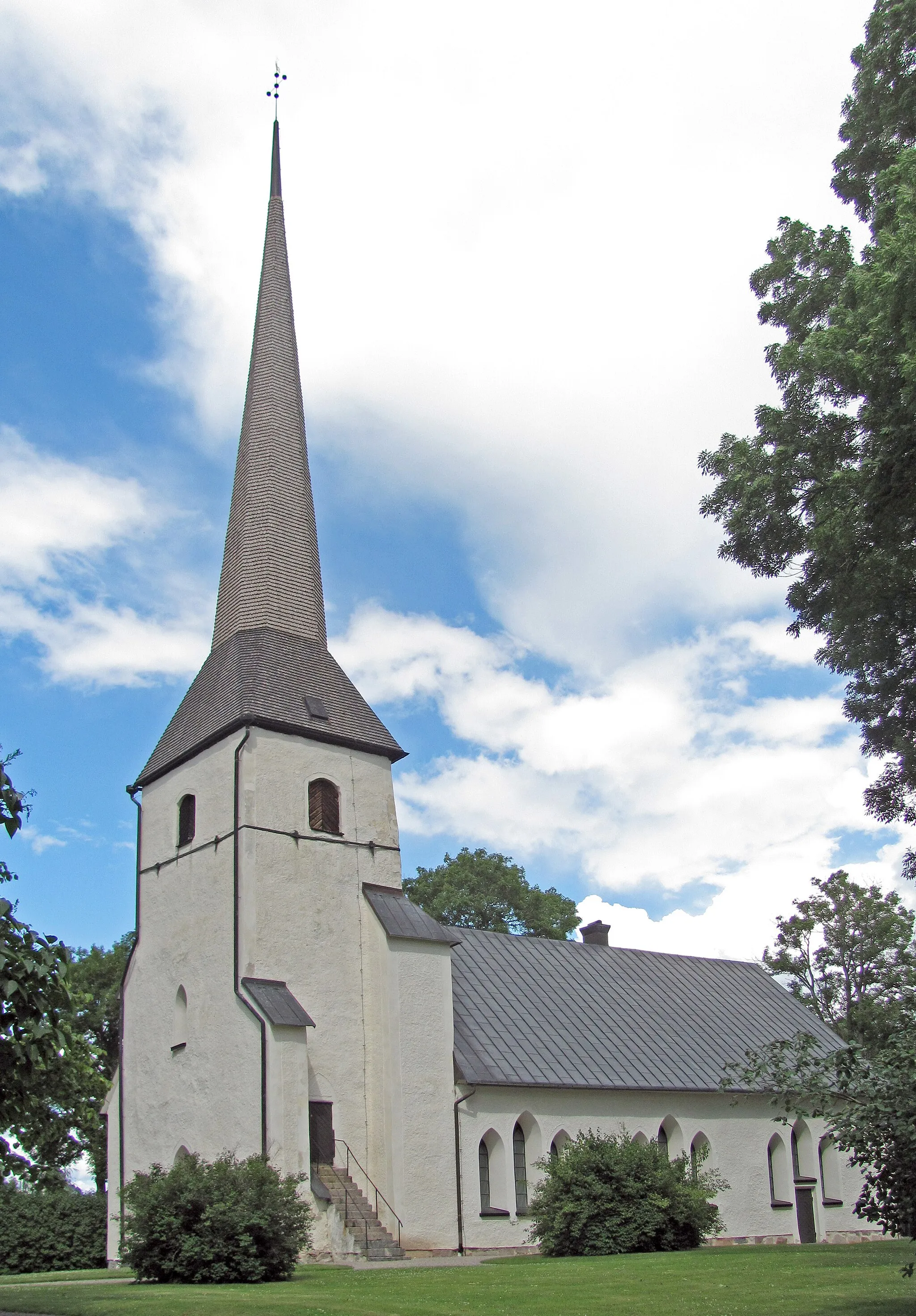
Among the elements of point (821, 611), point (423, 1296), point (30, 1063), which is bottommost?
point (423, 1296)

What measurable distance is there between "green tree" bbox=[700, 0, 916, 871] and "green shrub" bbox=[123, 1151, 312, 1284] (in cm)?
1035

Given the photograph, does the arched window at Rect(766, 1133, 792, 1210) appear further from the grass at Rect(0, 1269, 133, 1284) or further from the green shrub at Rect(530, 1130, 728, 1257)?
the grass at Rect(0, 1269, 133, 1284)

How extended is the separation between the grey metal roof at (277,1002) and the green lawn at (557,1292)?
4.24 metres

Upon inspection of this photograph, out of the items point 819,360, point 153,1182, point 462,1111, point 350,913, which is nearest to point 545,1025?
point 462,1111

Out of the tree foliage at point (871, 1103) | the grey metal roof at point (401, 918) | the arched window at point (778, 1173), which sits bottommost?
the arched window at point (778, 1173)

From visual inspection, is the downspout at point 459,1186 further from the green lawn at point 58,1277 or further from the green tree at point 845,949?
the green tree at point 845,949

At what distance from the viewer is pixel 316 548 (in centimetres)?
2953

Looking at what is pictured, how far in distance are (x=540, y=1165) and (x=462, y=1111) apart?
1878 millimetres

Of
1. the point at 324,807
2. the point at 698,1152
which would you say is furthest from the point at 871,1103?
the point at 324,807

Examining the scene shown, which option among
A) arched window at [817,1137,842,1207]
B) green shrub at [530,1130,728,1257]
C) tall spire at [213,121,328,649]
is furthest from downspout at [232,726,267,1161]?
arched window at [817,1137,842,1207]

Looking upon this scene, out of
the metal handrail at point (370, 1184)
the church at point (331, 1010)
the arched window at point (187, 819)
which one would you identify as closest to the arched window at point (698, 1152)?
the church at point (331, 1010)

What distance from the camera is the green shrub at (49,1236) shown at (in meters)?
28.8

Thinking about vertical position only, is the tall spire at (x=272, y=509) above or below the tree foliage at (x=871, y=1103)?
above

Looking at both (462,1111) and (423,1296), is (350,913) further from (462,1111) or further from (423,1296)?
(423,1296)
